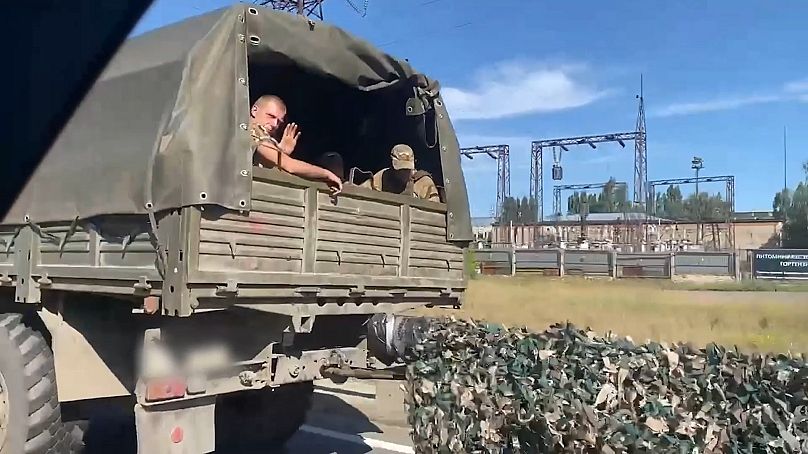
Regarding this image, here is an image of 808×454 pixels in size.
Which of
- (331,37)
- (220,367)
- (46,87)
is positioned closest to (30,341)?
(220,367)

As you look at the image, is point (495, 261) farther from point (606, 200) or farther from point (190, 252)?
point (606, 200)

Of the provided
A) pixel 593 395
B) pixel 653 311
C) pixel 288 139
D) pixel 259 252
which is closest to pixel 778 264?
pixel 653 311

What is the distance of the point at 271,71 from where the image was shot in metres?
6.39

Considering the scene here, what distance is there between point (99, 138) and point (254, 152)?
3.22 feet

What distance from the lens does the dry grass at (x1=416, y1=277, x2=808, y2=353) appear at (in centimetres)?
1571

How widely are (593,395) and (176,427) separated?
2.43 m

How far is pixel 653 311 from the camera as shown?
20.8 metres

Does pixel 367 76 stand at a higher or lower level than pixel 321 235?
higher

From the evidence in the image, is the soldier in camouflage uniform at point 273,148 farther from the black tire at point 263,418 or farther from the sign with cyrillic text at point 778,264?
the sign with cyrillic text at point 778,264

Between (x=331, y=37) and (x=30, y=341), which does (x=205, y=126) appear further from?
(x=30, y=341)

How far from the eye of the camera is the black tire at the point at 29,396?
5344 millimetres

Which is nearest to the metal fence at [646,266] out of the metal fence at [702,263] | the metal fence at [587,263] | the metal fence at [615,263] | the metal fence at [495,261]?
the metal fence at [615,263]

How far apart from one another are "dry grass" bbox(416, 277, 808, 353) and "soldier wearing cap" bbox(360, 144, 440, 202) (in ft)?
20.8

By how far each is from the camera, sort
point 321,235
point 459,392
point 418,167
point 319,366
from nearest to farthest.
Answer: point 459,392 < point 321,235 < point 319,366 < point 418,167
